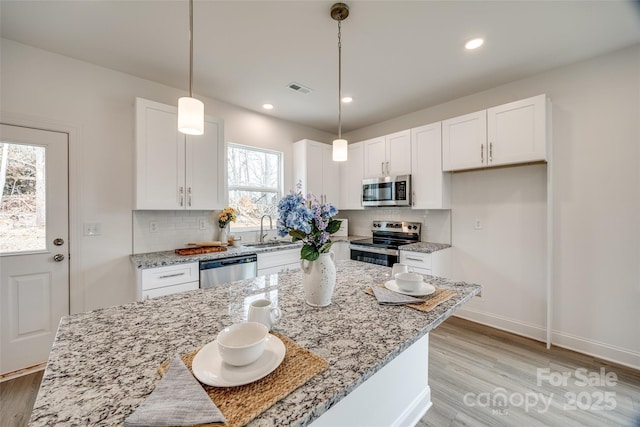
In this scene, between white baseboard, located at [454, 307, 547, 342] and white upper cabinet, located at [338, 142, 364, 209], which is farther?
white upper cabinet, located at [338, 142, 364, 209]

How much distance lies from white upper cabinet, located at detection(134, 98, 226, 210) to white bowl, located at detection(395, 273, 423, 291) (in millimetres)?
2261

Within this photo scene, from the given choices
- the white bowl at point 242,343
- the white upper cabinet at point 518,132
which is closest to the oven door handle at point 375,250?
the white upper cabinet at point 518,132

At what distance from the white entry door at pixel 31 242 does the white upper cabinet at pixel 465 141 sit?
3.83m

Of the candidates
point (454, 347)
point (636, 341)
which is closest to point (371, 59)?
point (454, 347)

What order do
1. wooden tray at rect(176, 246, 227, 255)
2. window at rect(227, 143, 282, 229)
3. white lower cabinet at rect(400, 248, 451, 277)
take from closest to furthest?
wooden tray at rect(176, 246, 227, 255) → white lower cabinet at rect(400, 248, 451, 277) → window at rect(227, 143, 282, 229)

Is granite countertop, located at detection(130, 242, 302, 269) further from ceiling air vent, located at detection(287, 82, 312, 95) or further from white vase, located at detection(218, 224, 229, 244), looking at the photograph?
ceiling air vent, located at detection(287, 82, 312, 95)

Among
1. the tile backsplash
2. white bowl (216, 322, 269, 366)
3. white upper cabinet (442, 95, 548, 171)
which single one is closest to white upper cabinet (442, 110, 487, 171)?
white upper cabinet (442, 95, 548, 171)

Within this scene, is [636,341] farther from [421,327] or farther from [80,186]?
[80,186]

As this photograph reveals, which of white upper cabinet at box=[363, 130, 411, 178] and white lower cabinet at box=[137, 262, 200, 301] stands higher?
white upper cabinet at box=[363, 130, 411, 178]

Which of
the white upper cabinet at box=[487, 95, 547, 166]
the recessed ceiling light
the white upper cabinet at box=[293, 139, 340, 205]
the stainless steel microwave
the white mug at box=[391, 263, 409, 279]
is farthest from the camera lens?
the white upper cabinet at box=[293, 139, 340, 205]

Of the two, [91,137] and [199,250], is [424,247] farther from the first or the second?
[91,137]

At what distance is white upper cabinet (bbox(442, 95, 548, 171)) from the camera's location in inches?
95.6

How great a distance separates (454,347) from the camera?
8.35 feet

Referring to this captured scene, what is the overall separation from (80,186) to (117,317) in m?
1.95
